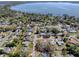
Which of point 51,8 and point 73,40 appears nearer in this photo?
point 73,40

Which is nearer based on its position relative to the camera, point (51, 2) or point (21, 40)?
point (21, 40)

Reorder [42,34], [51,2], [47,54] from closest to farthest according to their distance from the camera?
1. [47,54]
2. [42,34]
3. [51,2]

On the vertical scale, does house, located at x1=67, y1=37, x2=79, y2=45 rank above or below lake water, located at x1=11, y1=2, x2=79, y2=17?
below

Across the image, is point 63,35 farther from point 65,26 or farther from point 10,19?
point 10,19

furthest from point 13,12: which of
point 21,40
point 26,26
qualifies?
point 21,40

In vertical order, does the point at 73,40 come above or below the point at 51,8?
below

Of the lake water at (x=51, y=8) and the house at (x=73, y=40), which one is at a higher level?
the lake water at (x=51, y=8)

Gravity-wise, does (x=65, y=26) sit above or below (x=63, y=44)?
above

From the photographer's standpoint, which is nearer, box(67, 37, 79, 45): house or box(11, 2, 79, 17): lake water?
box(67, 37, 79, 45): house

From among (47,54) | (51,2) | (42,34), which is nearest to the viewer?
(47,54)

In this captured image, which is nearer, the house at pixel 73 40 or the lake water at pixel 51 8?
the house at pixel 73 40

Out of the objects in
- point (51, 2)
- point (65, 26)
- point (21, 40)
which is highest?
point (51, 2)
